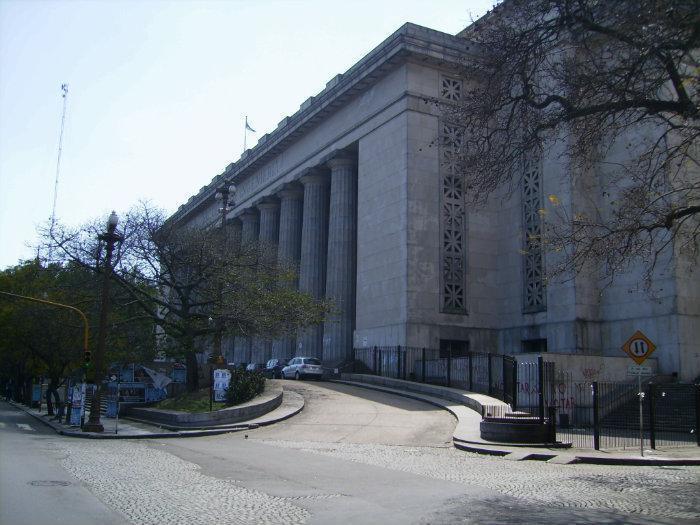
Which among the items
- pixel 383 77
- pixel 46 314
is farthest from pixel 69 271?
pixel 383 77

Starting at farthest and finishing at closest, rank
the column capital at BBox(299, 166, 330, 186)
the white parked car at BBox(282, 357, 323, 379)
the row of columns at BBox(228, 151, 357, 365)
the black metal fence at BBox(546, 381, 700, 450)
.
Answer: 1. the column capital at BBox(299, 166, 330, 186)
2. the row of columns at BBox(228, 151, 357, 365)
3. the white parked car at BBox(282, 357, 323, 379)
4. the black metal fence at BBox(546, 381, 700, 450)

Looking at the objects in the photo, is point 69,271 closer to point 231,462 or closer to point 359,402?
point 359,402

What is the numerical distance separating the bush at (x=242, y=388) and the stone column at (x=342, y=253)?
18.9 m

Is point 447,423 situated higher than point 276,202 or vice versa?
point 276,202

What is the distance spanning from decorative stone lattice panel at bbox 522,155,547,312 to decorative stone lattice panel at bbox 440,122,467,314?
12.5ft

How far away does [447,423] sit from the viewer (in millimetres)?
23859

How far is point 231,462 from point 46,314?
84.3 feet

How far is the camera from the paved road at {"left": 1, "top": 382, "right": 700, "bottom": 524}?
29.8 ft

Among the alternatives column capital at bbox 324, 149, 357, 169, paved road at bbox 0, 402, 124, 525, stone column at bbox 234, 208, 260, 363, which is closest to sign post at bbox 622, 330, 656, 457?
paved road at bbox 0, 402, 124, 525

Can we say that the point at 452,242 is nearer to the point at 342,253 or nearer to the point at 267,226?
the point at 342,253

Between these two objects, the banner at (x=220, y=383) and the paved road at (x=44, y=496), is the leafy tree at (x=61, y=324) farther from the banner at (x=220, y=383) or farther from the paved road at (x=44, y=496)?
the paved road at (x=44, y=496)

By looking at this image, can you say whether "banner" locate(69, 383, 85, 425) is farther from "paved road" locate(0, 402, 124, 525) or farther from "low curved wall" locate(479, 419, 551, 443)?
"low curved wall" locate(479, 419, 551, 443)

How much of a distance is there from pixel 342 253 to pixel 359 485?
39.9 meters

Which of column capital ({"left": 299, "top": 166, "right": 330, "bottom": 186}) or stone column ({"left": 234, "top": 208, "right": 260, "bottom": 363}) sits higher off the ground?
column capital ({"left": 299, "top": 166, "right": 330, "bottom": 186})
